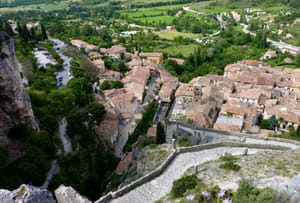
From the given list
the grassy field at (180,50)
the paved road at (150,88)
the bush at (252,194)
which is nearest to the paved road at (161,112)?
the paved road at (150,88)

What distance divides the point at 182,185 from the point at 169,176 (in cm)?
203

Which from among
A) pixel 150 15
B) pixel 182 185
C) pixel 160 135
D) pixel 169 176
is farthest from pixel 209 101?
pixel 150 15

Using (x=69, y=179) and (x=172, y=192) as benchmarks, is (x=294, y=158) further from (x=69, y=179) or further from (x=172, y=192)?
(x=69, y=179)

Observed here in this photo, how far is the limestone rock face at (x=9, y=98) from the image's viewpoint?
21.3m

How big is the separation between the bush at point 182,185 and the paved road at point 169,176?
77 cm

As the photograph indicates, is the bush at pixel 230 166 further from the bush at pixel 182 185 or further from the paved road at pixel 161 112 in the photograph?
the paved road at pixel 161 112

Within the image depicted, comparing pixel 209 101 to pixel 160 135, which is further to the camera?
pixel 209 101

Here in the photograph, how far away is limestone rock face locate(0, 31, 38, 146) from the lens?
838 inches

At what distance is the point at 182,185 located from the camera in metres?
12.7

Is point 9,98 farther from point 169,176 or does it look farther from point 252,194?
point 252,194

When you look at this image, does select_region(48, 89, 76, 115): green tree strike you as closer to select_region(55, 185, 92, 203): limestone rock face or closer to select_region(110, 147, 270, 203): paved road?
select_region(110, 147, 270, 203): paved road

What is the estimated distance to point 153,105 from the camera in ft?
138

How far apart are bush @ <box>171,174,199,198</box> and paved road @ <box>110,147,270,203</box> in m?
0.77

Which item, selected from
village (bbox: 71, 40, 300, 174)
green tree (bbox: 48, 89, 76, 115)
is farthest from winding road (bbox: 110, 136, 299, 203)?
green tree (bbox: 48, 89, 76, 115)
